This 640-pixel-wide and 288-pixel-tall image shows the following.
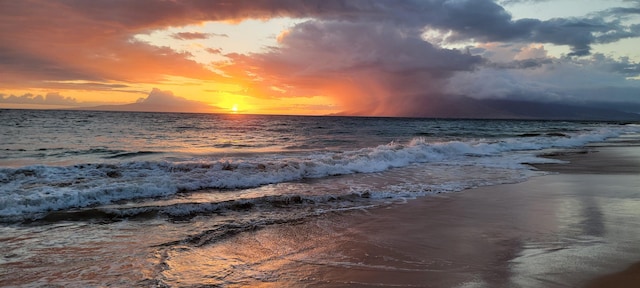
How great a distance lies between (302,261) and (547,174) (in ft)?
39.3

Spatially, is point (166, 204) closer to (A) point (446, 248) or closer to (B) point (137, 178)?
(B) point (137, 178)

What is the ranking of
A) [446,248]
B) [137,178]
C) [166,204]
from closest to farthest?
[446,248] < [166,204] < [137,178]

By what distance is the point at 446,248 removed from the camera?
5496 mm

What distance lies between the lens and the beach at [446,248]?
4391 mm

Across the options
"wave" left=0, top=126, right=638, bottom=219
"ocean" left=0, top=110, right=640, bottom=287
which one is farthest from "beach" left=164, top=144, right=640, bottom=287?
"wave" left=0, top=126, right=638, bottom=219

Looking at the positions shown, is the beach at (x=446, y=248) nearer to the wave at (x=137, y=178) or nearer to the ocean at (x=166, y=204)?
the ocean at (x=166, y=204)

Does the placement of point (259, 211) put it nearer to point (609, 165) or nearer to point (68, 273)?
point (68, 273)

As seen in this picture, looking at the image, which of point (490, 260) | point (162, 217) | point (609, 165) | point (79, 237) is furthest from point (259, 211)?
point (609, 165)

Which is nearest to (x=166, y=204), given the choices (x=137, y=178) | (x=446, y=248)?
(x=137, y=178)

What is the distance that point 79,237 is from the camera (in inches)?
240

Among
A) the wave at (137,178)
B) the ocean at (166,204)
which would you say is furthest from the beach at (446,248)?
the wave at (137,178)

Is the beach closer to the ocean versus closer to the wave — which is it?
the ocean

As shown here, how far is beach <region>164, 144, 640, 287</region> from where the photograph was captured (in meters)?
4.39

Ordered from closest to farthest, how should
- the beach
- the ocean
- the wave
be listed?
the beach → the ocean → the wave
